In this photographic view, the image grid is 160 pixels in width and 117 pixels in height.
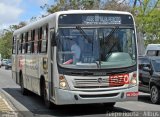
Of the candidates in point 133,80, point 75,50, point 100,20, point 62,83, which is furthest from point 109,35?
point 62,83

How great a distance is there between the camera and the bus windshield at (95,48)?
12.9 meters

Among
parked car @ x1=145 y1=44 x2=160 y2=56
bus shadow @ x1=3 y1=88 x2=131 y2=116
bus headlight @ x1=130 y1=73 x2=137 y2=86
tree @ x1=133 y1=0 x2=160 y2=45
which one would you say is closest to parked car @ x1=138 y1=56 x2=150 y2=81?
bus shadow @ x1=3 y1=88 x2=131 y2=116

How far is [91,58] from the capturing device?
12898mm

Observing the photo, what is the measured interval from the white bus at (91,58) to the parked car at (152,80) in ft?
10.4

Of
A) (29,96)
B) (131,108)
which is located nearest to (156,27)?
(29,96)

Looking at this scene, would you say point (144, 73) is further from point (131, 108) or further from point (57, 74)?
point (57, 74)

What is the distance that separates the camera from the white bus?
12766mm

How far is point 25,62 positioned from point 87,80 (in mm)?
6919

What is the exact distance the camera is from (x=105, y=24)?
43.8 feet

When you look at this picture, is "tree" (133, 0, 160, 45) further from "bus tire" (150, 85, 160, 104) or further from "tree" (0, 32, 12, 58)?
"tree" (0, 32, 12, 58)

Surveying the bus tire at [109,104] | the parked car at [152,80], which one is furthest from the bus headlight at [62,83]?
the parked car at [152,80]

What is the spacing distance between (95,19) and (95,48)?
902 millimetres

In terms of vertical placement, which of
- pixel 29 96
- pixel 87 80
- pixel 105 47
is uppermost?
pixel 105 47

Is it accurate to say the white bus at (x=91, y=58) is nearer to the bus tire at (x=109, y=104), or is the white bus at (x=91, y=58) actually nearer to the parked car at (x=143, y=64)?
the bus tire at (x=109, y=104)
